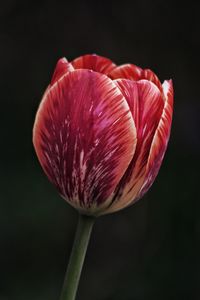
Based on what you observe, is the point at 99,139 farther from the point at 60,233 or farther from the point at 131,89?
the point at 60,233

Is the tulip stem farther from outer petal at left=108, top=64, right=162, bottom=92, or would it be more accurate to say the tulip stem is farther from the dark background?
the dark background

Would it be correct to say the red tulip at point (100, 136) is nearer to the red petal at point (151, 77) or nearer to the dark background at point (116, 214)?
the red petal at point (151, 77)

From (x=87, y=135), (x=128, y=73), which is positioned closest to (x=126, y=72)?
(x=128, y=73)

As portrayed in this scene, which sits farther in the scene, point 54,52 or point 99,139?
point 54,52

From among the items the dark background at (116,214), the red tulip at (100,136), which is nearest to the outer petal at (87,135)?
the red tulip at (100,136)

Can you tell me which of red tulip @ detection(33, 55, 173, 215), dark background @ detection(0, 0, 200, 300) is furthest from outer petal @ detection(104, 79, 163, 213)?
dark background @ detection(0, 0, 200, 300)

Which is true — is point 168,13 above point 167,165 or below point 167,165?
above

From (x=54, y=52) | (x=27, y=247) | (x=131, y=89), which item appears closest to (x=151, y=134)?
(x=131, y=89)
